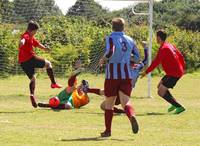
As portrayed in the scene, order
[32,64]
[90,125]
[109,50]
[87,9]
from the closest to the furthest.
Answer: [109,50]
[90,125]
[32,64]
[87,9]

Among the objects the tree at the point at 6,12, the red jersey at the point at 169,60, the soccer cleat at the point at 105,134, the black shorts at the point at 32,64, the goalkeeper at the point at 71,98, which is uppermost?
the tree at the point at 6,12

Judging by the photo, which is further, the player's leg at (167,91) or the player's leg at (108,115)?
the player's leg at (167,91)

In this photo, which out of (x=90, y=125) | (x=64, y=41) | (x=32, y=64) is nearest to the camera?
(x=90, y=125)

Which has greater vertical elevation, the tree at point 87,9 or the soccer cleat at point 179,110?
the tree at point 87,9

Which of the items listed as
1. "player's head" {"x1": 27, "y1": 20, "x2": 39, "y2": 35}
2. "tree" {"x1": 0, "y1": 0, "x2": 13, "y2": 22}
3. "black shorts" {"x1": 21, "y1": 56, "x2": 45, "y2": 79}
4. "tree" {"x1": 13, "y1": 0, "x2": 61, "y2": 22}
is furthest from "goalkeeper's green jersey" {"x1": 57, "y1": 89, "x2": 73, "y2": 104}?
"tree" {"x1": 0, "y1": 0, "x2": 13, "y2": 22}

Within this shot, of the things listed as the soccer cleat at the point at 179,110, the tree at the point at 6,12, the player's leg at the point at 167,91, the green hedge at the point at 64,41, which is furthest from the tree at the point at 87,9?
the soccer cleat at the point at 179,110

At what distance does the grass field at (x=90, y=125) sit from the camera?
890cm

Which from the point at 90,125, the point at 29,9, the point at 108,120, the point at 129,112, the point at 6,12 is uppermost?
the point at 29,9

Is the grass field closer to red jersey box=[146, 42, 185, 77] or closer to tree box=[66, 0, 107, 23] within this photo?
red jersey box=[146, 42, 185, 77]

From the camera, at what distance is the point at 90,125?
437 inches

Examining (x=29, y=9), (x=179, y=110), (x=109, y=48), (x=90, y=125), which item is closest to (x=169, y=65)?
(x=179, y=110)

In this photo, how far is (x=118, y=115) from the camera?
1269 cm

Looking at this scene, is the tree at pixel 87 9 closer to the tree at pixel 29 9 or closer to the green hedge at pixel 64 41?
the tree at pixel 29 9

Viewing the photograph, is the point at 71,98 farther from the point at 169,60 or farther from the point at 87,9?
the point at 87,9
